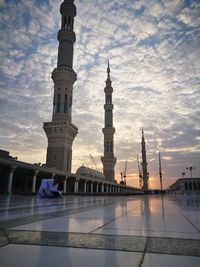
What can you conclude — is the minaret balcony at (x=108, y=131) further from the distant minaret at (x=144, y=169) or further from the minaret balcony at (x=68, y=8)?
the distant minaret at (x=144, y=169)

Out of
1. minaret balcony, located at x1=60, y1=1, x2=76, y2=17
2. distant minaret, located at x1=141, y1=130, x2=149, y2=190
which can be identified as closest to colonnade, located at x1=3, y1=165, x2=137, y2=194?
minaret balcony, located at x1=60, y1=1, x2=76, y2=17

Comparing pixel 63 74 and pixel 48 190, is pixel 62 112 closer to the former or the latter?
pixel 63 74

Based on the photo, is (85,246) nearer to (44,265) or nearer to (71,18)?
(44,265)

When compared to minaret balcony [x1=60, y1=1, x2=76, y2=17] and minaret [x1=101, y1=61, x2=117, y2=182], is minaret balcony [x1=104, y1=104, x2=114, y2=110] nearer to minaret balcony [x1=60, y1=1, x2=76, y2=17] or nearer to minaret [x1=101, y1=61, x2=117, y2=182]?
minaret [x1=101, y1=61, x2=117, y2=182]

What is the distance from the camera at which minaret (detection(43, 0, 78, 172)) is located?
219ft

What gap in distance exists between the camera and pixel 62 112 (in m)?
71.1

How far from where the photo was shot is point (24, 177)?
2051 inches

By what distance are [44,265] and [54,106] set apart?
73327mm

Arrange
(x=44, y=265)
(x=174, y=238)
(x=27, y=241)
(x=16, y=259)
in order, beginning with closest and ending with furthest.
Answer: (x=44, y=265)
(x=16, y=259)
(x=27, y=241)
(x=174, y=238)

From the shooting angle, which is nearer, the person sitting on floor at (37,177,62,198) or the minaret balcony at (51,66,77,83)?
the person sitting on floor at (37,177,62,198)

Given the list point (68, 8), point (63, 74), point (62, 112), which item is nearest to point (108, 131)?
point (62, 112)

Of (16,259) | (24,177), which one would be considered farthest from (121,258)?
(24,177)

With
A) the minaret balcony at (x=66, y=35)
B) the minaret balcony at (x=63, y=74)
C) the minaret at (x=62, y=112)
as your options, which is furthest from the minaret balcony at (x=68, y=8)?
the minaret balcony at (x=63, y=74)

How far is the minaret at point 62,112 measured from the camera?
66688 mm
